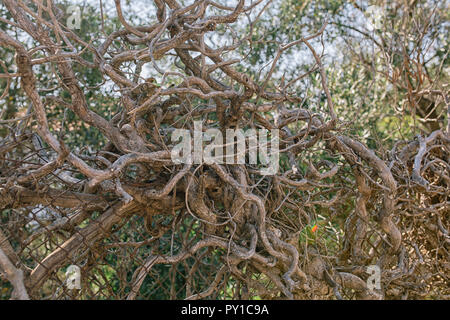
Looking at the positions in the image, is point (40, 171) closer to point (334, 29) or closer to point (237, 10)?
point (237, 10)

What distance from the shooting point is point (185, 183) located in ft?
5.00

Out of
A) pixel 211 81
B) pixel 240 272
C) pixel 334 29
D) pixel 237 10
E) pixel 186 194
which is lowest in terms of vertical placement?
pixel 240 272

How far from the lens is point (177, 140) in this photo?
1.53 metres

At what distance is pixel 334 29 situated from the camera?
3932mm

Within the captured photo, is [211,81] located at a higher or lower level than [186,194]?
higher

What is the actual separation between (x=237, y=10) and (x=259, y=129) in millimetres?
428

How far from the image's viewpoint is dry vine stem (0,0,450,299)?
1343 millimetres

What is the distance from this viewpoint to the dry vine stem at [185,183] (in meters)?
1.34
